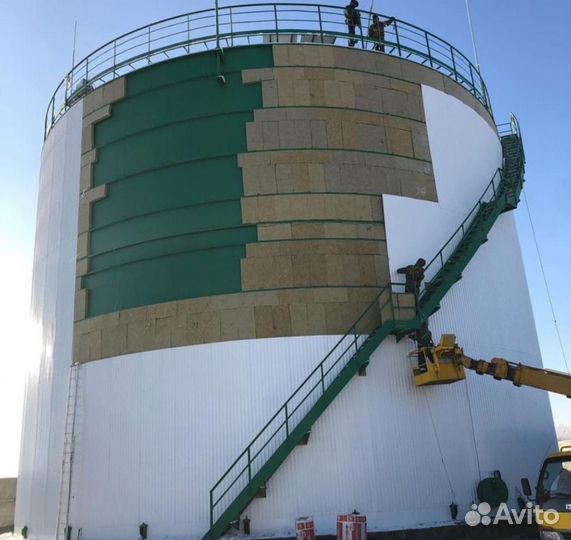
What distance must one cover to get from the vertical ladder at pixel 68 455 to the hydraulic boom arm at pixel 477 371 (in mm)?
9663

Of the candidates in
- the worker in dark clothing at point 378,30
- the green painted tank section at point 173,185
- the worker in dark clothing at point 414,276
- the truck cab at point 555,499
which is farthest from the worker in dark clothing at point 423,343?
the worker in dark clothing at point 378,30

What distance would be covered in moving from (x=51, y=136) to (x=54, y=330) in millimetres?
7749

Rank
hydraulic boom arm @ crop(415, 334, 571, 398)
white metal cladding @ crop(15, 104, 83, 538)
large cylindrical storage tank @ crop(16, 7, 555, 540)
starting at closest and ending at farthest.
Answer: hydraulic boom arm @ crop(415, 334, 571, 398) → large cylindrical storage tank @ crop(16, 7, 555, 540) → white metal cladding @ crop(15, 104, 83, 538)

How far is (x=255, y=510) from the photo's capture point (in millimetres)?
15008

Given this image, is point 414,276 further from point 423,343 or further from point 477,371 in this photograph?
point 477,371

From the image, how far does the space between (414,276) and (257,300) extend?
13.9 ft

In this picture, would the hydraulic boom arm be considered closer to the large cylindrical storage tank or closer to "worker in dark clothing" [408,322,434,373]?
"worker in dark clothing" [408,322,434,373]

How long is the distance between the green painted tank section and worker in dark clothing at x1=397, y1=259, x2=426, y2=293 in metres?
4.37

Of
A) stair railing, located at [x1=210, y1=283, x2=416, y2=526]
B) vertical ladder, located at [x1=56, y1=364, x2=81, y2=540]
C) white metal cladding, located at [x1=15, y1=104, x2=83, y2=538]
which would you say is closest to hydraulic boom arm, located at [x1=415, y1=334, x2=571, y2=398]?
stair railing, located at [x1=210, y1=283, x2=416, y2=526]

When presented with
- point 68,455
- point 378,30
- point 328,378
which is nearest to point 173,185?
point 328,378

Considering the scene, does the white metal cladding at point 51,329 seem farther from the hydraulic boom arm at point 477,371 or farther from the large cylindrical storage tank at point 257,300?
the hydraulic boom arm at point 477,371

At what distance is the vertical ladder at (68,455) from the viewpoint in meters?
16.8

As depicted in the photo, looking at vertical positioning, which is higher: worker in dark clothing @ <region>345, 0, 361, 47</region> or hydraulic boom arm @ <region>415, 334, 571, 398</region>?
worker in dark clothing @ <region>345, 0, 361, 47</region>

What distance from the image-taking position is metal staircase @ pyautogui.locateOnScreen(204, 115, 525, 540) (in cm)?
1480
